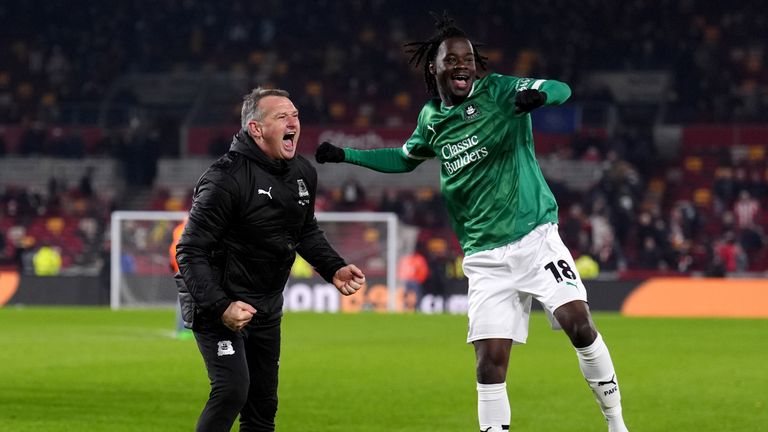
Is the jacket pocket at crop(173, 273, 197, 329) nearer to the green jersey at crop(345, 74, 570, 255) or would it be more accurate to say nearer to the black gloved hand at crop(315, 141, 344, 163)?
the black gloved hand at crop(315, 141, 344, 163)

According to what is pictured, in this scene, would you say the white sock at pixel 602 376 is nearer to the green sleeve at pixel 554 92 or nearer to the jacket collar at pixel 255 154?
the green sleeve at pixel 554 92

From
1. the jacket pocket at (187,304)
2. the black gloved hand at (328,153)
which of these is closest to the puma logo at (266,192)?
the jacket pocket at (187,304)

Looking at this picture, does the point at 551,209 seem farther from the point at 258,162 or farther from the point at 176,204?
the point at 176,204

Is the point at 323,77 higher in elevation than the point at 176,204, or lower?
higher

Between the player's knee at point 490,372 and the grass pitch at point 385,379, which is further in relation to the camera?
the grass pitch at point 385,379

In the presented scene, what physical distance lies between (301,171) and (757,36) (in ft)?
106

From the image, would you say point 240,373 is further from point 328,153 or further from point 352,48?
point 352,48

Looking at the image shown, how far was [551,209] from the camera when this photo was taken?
7047 mm

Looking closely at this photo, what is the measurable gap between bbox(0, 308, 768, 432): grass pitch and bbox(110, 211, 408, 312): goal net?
5.12m

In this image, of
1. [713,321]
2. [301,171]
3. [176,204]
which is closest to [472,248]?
[301,171]

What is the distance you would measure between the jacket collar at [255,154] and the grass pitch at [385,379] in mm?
3428

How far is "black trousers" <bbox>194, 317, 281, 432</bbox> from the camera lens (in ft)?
19.4

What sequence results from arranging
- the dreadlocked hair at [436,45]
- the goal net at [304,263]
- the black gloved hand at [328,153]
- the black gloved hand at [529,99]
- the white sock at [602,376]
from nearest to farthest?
the black gloved hand at [529,99] < the white sock at [602,376] < the dreadlocked hair at [436,45] < the black gloved hand at [328,153] < the goal net at [304,263]

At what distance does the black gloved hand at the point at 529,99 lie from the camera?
648 centimetres
